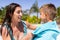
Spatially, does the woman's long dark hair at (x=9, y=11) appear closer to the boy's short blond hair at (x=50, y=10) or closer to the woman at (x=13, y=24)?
the woman at (x=13, y=24)

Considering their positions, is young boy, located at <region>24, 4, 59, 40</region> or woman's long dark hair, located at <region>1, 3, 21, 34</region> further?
Result: woman's long dark hair, located at <region>1, 3, 21, 34</region>

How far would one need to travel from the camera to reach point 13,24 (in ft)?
5.83

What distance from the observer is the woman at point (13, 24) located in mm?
1674

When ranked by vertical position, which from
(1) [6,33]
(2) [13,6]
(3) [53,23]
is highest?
(2) [13,6]

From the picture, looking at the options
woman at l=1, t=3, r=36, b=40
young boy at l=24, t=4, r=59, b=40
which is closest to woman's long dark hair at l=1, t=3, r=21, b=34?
woman at l=1, t=3, r=36, b=40

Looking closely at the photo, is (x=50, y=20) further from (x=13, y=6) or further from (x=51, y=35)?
(x=13, y=6)

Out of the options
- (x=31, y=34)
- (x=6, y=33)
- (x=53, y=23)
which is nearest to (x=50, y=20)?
(x=53, y=23)

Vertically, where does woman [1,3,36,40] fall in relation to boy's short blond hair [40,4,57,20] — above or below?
below

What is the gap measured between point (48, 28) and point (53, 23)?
6 cm

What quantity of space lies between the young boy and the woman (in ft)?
1.43

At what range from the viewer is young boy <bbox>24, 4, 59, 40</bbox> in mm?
1208

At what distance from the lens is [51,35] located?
1.20 m

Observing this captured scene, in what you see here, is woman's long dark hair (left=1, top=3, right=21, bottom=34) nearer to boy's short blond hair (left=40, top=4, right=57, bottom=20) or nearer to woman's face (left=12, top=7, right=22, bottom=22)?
woman's face (left=12, top=7, right=22, bottom=22)

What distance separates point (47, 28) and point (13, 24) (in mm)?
616
